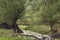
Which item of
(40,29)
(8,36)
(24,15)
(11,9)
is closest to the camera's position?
(8,36)

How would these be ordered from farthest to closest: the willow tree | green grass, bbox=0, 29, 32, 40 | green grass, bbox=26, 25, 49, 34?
green grass, bbox=26, 25, 49, 34 → the willow tree → green grass, bbox=0, 29, 32, 40

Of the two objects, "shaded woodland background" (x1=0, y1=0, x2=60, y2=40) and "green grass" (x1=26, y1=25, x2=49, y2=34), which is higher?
"shaded woodland background" (x1=0, y1=0, x2=60, y2=40)

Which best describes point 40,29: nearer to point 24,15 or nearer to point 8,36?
point 24,15

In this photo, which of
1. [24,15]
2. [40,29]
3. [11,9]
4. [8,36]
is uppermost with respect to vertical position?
[11,9]

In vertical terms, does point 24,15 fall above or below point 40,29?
above

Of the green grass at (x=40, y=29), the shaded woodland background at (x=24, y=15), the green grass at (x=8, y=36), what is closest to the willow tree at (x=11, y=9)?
the shaded woodland background at (x=24, y=15)

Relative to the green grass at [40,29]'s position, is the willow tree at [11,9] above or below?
above

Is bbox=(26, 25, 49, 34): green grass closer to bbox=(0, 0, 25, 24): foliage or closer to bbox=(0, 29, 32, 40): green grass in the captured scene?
bbox=(0, 29, 32, 40): green grass

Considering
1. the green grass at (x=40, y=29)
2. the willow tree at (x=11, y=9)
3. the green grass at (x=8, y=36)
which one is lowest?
the green grass at (x=40, y=29)

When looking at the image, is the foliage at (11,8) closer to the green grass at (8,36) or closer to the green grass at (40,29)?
the green grass at (8,36)

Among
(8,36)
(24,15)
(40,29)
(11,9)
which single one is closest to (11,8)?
(11,9)

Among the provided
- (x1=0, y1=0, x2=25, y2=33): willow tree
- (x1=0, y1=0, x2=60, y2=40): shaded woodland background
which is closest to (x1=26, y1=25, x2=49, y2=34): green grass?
(x1=0, y1=0, x2=60, y2=40): shaded woodland background

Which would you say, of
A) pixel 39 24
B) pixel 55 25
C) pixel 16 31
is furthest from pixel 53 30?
pixel 16 31

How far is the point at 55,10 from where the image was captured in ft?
63.4
